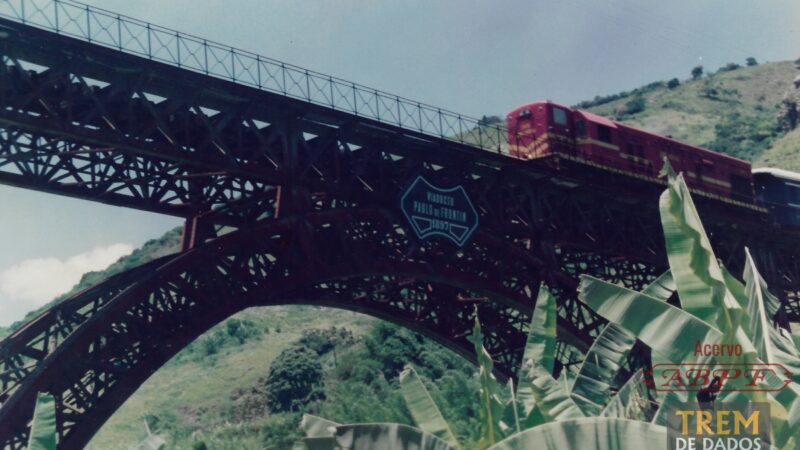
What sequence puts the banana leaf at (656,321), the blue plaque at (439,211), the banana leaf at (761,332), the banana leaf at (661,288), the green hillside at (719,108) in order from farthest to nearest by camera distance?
1. the green hillside at (719,108)
2. the blue plaque at (439,211)
3. the banana leaf at (661,288)
4. the banana leaf at (761,332)
5. the banana leaf at (656,321)

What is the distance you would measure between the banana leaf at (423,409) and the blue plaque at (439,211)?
15.5 m

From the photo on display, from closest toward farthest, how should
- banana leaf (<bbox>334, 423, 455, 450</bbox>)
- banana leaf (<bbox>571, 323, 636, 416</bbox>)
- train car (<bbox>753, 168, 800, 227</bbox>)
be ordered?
banana leaf (<bbox>334, 423, 455, 450</bbox>) → banana leaf (<bbox>571, 323, 636, 416</bbox>) → train car (<bbox>753, 168, 800, 227</bbox>)

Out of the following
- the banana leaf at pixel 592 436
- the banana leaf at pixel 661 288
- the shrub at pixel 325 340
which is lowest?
the banana leaf at pixel 592 436

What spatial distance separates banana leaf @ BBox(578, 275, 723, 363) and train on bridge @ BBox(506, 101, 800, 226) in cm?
2149

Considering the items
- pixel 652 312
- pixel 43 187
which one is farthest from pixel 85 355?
pixel 652 312

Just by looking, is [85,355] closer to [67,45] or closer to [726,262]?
[67,45]

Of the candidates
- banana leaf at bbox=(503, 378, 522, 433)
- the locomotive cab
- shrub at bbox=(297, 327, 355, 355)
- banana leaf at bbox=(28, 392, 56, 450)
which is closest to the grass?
Answer: shrub at bbox=(297, 327, 355, 355)

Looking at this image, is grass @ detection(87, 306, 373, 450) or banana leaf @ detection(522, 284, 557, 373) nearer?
banana leaf @ detection(522, 284, 557, 373)

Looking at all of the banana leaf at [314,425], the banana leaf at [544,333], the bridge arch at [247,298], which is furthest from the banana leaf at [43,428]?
the bridge arch at [247,298]

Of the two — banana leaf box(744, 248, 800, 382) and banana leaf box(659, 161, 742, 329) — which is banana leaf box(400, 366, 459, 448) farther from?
banana leaf box(744, 248, 800, 382)

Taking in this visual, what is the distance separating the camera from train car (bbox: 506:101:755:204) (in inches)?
1261

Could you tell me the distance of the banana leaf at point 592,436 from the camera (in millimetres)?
7152

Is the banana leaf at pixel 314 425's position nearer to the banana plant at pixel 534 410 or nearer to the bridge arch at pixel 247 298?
the banana plant at pixel 534 410

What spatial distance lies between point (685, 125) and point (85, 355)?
389ft
